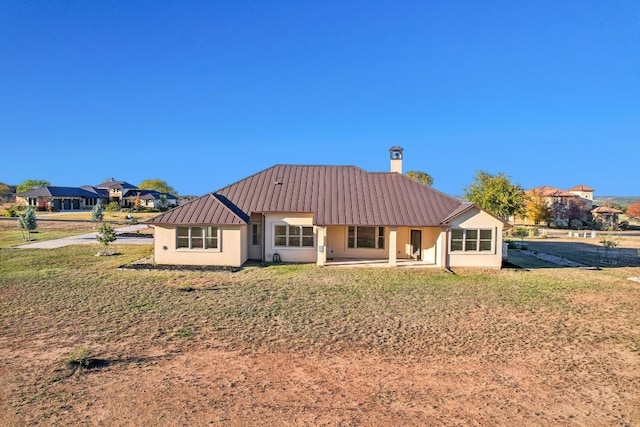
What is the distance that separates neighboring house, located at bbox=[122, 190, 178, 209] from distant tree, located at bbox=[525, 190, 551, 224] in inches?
2383

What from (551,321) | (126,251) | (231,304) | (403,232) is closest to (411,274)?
(403,232)

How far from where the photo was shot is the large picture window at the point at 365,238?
22.8 m

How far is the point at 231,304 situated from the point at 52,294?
6698 mm

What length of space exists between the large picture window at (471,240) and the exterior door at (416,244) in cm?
223

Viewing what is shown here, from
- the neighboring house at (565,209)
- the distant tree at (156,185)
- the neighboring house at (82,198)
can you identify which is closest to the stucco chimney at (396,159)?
the neighboring house at (565,209)

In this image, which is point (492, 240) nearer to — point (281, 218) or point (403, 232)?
point (403, 232)

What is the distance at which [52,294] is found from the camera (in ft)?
45.9

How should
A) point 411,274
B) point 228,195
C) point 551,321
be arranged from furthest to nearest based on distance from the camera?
point 228,195
point 411,274
point 551,321

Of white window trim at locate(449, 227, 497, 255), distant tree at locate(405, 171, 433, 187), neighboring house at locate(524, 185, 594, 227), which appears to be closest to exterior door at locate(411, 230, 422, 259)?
white window trim at locate(449, 227, 497, 255)

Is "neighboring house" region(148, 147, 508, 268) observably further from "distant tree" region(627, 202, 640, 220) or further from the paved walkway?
"distant tree" region(627, 202, 640, 220)

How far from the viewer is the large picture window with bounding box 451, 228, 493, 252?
2097 cm

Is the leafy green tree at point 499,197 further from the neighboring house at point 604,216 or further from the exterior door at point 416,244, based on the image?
the neighboring house at point 604,216

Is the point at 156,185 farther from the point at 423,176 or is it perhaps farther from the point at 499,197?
the point at 499,197

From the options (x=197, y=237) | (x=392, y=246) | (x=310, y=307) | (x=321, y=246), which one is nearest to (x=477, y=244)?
(x=392, y=246)
